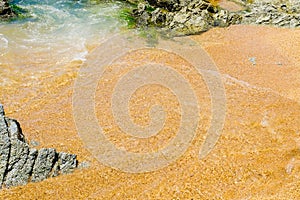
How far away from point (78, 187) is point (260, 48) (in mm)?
12446

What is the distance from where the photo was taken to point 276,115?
492 inches

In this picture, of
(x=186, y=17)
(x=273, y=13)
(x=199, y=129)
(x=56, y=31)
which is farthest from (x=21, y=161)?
(x=273, y=13)

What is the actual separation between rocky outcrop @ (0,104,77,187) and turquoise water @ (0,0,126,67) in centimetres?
701

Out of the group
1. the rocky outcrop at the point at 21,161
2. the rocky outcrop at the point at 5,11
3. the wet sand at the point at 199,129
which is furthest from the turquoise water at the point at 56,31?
the rocky outcrop at the point at 21,161

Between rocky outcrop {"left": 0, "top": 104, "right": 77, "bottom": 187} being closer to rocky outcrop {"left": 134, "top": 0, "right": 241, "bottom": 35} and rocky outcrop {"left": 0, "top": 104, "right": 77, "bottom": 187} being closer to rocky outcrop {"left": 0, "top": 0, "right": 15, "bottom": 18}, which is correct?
rocky outcrop {"left": 134, "top": 0, "right": 241, "bottom": 35}

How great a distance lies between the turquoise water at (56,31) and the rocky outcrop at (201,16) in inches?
85.4

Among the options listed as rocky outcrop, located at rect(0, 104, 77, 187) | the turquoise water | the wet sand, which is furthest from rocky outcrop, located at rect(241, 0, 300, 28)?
rocky outcrop, located at rect(0, 104, 77, 187)

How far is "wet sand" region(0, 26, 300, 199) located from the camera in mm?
9391

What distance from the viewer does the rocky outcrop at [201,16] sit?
65.3 feet

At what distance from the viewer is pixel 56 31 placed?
19.8m

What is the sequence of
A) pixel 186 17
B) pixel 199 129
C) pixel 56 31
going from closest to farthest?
pixel 199 129, pixel 56 31, pixel 186 17

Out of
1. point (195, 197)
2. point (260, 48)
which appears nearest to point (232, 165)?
point (195, 197)

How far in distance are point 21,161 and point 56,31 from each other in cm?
1227

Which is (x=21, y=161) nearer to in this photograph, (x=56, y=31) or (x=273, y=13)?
(x=56, y=31)
